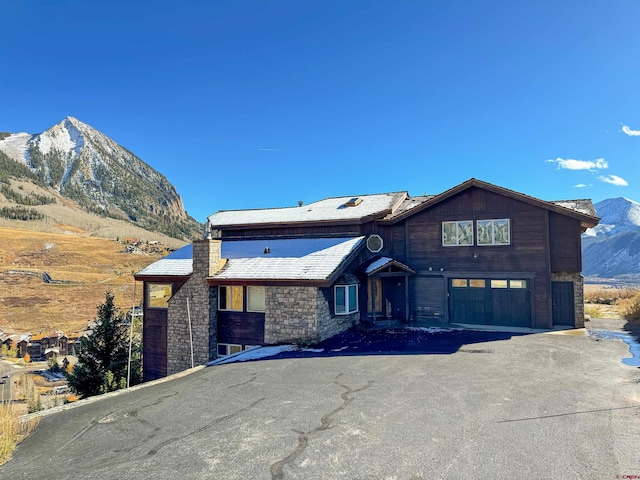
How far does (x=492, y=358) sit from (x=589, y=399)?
356 centimetres

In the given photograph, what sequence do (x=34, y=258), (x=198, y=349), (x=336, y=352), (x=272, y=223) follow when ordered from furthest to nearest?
(x=34, y=258), (x=272, y=223), (x=198, y=349), (x=336, y=352)

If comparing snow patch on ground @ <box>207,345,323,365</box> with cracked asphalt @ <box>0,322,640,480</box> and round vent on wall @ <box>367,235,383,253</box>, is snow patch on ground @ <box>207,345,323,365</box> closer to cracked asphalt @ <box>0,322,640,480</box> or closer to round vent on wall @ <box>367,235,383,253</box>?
cracked asphalt @ <box>0,322,640,480</box>

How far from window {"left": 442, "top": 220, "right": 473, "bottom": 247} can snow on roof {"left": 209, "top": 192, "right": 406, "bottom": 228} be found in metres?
3.15

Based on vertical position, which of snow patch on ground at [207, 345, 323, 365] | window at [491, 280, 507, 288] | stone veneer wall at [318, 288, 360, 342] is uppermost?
window at [491, 280, 507, 288]

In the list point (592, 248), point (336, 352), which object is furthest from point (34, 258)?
point (592, 248)

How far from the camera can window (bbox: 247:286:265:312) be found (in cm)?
1546

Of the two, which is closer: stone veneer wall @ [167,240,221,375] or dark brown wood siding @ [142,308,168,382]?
stone veneer wall @ [167,240,221,375]

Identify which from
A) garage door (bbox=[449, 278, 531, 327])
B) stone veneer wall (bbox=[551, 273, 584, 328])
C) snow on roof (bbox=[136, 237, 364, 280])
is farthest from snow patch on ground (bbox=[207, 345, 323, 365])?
stone veneer wall (bbox=[551, 273, 584, 328])

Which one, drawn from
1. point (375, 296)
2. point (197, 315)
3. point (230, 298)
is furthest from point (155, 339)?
point (375, 296)

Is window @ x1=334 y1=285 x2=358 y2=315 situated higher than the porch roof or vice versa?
the porch roof

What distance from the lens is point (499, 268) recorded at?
16328 mm

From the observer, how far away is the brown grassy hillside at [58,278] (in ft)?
160

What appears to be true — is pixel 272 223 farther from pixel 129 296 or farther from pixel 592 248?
pixel 592 248

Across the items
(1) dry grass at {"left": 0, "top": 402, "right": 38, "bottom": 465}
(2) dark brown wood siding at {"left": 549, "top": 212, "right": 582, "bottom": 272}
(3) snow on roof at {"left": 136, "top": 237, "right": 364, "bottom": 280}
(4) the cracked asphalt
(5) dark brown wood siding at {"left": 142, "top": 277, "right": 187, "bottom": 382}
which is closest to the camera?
(4) the cracked asphalt
